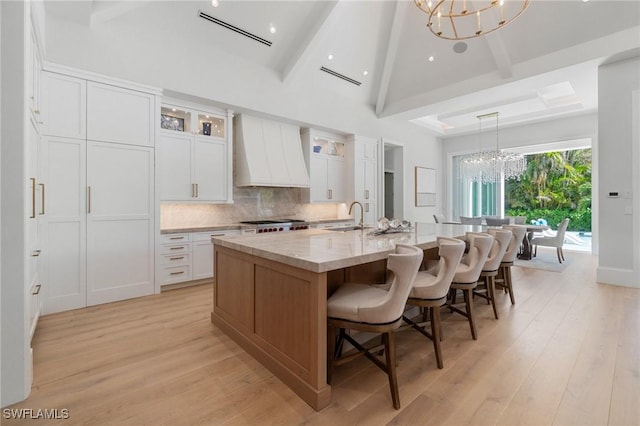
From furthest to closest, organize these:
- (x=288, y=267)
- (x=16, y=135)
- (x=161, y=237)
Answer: (x=161, y=237) < (x=288, y=267) < (x=16, y=135)

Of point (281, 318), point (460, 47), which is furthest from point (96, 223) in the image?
point (460, 47)

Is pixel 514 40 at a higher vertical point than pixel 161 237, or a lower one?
higher

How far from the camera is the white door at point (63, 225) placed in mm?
3084

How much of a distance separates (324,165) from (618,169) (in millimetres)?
Result: 4678

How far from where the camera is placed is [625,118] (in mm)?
4223

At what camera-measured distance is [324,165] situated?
240 inches

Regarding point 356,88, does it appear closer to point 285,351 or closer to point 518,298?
point 518,298

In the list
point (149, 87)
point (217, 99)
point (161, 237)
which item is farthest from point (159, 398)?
point (217, 99)

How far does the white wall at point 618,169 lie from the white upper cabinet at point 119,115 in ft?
21.3

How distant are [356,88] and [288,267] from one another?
5.40 metres

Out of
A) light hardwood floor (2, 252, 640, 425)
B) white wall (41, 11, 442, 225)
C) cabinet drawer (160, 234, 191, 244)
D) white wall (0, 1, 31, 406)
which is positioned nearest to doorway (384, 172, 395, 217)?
white wall (41, 11, 442, 225)

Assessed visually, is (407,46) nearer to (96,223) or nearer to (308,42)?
(308,42)

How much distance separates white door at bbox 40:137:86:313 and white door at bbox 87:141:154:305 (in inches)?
3.1

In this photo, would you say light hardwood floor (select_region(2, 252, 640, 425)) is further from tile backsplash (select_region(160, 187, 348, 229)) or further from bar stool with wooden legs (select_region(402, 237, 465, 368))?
tile backsplash (select_region(160, 187, 348, 229))
